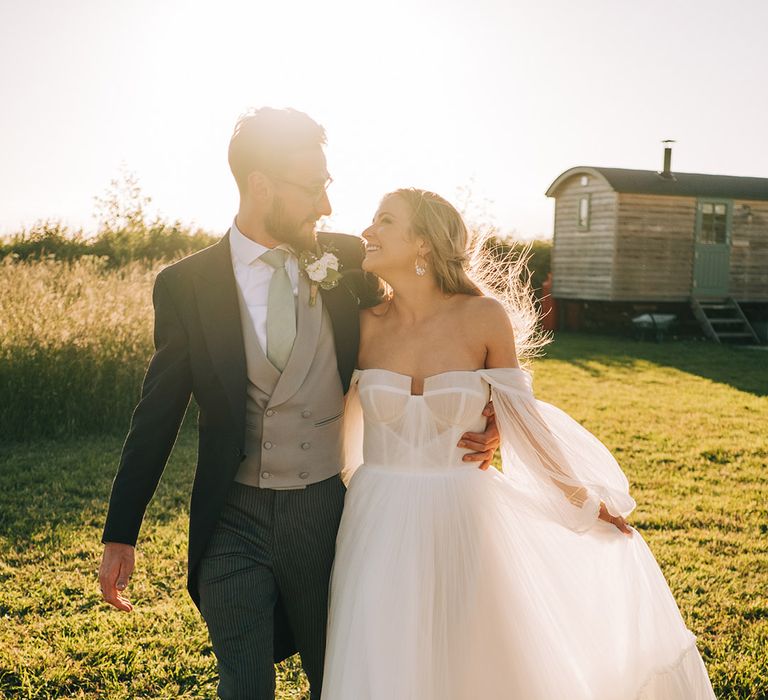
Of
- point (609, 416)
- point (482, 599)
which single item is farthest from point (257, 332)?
point (609, 416)

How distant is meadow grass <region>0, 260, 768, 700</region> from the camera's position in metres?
4.08

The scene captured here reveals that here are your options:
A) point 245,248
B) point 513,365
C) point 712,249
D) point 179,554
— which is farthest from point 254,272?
point 712,249

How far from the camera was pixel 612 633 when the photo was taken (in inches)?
122

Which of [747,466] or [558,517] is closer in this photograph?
[558,517]

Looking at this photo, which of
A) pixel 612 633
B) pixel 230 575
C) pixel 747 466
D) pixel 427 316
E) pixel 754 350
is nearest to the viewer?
pixel 230 575

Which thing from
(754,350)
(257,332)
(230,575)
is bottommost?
(754,350)

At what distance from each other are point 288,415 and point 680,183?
20.6 m

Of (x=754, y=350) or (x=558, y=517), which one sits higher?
(x=558, y=517)

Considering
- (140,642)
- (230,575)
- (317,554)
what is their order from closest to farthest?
1. (230,575)
2. (317,554)
3. (140,642)

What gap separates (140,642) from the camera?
4.28 m

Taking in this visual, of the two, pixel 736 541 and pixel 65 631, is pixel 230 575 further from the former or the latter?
pixel 736 541

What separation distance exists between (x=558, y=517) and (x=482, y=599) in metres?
0.49

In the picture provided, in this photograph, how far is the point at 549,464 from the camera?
127 inches

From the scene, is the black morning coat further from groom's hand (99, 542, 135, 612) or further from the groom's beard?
the groom's beard
